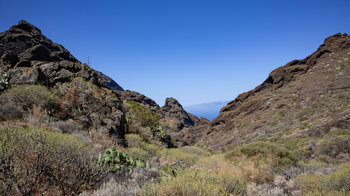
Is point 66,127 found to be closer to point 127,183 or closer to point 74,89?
point 74,89

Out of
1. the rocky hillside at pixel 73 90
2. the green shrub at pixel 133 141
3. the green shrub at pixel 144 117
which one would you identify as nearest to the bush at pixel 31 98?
the rocky hillside at pixel 73 90

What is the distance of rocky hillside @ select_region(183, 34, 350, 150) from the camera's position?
18250 mm

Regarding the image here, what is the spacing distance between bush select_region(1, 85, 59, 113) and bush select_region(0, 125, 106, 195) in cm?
579

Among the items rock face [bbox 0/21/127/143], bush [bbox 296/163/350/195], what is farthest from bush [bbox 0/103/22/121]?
bush [bbox 296/163/350/195]

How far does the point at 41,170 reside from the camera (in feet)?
9.89

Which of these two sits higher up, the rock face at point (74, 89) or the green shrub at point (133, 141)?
the rock face at point (74, 89)

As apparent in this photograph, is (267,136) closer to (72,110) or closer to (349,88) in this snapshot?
(349,88)

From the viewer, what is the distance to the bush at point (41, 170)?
2768 mm

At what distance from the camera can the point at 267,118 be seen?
2672cm

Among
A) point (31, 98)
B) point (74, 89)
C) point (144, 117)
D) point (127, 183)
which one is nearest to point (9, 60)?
point (74, 89)

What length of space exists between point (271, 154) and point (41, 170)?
9.80 metres

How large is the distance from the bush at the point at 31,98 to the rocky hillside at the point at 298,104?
20406 millimetres

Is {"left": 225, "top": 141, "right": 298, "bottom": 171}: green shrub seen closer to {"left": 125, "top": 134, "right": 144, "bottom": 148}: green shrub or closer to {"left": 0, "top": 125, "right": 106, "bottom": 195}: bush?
{"left": 125, "top": 134, "right": 144, "bottom": 148}: green shrub

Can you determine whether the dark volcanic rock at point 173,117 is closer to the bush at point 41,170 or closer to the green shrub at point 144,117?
the green shrub at point 144,117
